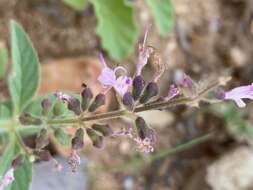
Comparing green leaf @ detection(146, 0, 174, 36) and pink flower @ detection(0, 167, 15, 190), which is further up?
green leaf @ detection(146, 0, 174, 36)

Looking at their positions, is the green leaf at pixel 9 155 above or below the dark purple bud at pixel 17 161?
below

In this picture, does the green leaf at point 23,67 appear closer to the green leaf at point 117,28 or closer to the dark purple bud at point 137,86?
the dark purple bud at point 137,86

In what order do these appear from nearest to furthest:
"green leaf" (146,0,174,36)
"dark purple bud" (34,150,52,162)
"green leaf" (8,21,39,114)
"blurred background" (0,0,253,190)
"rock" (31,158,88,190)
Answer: "dark purple bud" (34,150,52,162)
"green leaf" (8,21,39,114)
"green leaf" (146,0,174,36)
"rock" (31,158,88,190)
"blurred background" (0,0,253,190)

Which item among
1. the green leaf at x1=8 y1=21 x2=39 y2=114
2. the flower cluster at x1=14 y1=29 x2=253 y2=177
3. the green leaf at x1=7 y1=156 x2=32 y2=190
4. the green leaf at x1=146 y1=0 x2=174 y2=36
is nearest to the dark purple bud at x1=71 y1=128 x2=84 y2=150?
the flower cluster at x1=14 y1=29 x2=253 y2=177

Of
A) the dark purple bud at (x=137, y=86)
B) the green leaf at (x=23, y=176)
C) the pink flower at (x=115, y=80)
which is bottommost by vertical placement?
the green leaf at (x=23, y=176)

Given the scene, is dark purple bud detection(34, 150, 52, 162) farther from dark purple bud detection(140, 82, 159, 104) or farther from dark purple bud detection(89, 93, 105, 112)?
dark purple bud detection(140, 82, 159, 104)

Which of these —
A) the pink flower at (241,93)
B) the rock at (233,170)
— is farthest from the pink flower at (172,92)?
the rock at (233,170)

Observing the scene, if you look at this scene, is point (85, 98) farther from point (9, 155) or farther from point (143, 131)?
point (9, 155)
